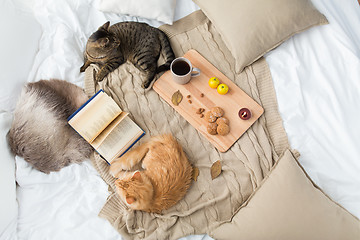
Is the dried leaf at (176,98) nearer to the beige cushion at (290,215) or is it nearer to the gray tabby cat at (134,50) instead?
the gray tabby cat at (134,50)

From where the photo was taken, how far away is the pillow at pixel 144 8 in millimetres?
1224

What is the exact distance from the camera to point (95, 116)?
3.54 ft

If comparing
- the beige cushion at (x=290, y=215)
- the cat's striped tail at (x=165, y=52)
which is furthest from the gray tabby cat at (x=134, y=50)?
the beige cushion at (x=290, y=215)

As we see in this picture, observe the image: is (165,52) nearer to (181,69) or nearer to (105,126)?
(181,69)

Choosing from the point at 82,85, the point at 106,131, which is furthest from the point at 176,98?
the point at 82,85

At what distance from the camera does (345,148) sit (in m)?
1.03

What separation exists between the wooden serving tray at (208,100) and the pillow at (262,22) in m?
0.16

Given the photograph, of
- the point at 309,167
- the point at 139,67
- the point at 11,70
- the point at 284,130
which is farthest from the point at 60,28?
the point at 309,167

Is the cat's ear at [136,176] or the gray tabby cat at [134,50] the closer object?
the cat's ear at [136,176]

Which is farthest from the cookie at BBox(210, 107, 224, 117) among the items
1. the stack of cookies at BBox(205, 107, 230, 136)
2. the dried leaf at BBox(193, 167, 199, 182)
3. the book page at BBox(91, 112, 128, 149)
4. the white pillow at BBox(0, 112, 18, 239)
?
the white pillow at BBox(0, 112, 18, 239)

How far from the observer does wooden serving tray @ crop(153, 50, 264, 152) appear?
111 cm

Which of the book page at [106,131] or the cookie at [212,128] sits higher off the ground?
the book page at [106,131]

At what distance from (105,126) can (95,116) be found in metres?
0.06

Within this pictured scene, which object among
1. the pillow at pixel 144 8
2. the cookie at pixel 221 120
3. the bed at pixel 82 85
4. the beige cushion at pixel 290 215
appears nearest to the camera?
the beige cushion at pixel 290 215
